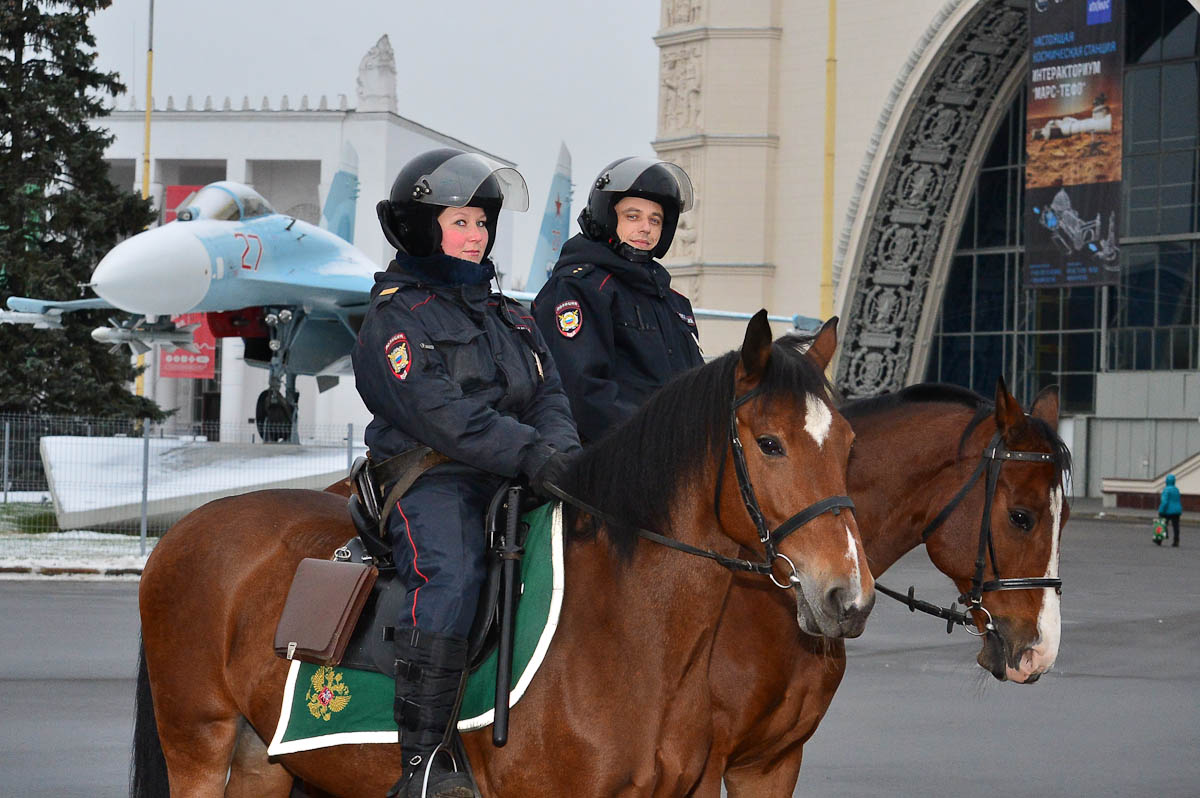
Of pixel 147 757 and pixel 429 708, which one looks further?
pixel 147 757

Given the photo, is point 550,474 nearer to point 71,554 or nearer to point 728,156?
point 71,554

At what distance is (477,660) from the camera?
3957mm

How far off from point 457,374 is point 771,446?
1002 millimetres

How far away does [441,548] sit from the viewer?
3965 mm

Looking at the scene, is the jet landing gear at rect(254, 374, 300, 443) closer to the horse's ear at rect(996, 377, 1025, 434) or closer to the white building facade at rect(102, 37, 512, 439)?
the horse's ear at rect(996, 377, 1025, 434)

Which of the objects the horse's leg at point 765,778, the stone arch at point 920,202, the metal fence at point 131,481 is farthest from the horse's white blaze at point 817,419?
the stone arch at point 920,202

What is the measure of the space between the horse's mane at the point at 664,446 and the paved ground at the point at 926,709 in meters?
1.92

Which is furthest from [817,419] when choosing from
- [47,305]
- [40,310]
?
[40,310]

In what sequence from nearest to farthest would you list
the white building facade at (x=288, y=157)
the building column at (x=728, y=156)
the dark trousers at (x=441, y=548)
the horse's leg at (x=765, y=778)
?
the dark trousers at (x=441, y=548), the horse's leg at (x=765, y=778), the building column at (x=728, y=156), the white building facade at (x=288, y=157)

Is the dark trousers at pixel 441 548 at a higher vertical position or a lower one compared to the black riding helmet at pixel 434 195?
lower

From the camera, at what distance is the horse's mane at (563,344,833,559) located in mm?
3668

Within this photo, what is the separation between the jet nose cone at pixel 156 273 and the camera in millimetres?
23109

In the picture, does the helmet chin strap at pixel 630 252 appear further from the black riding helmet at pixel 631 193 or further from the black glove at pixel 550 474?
the black glove at pixel 550 474

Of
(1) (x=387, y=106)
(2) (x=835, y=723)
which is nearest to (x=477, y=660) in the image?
(2) (x=835, y=723)
